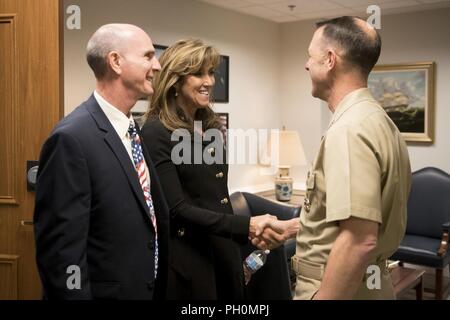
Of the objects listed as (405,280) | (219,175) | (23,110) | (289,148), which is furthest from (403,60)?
(23,110)

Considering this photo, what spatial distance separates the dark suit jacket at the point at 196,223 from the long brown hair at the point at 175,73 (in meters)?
0.07

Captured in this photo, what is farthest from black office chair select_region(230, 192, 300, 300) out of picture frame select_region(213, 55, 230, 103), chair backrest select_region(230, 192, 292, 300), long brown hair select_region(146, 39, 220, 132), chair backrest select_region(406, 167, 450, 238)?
picture frame select_region(213, 55, 230, 103)

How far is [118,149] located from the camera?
1258mm

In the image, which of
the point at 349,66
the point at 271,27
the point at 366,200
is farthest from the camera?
the point at 271,27

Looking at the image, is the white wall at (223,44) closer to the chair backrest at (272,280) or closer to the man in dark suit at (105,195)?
the chair backrest at (272,280)

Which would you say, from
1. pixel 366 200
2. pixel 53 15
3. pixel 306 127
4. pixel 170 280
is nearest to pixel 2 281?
pixel 170 280

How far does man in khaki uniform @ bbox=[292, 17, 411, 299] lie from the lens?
45.1 inches

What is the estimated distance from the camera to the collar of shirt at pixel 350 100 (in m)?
1.25

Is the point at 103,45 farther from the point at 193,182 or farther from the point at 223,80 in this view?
the point at 223,80

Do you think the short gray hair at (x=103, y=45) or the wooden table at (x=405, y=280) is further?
the wooden table at (x=405, y=280)

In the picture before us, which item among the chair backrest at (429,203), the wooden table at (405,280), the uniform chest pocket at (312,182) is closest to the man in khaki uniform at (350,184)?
the uniform chest pocket at (312,182)

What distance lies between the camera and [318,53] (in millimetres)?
1304

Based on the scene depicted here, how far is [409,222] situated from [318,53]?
3038 millimetres
